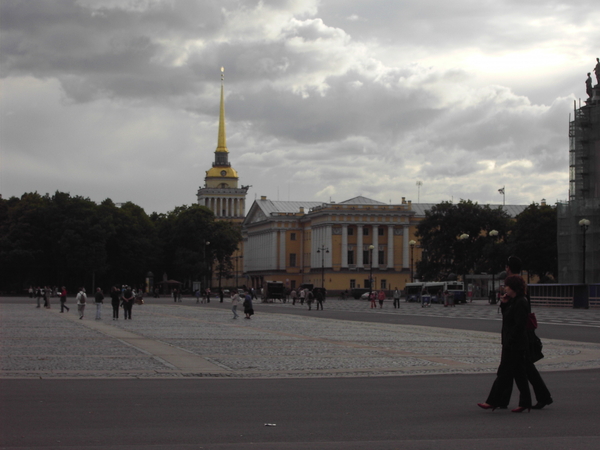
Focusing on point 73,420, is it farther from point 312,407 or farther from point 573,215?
point 573,215

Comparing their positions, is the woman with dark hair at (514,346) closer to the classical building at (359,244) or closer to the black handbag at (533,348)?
the black handbag at (533,348)

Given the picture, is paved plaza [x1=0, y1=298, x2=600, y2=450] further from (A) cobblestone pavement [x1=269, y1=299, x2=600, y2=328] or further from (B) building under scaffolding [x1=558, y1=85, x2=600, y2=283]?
(B) building under scaffolding [x1=558, y1=85, x2=600, y2=283]

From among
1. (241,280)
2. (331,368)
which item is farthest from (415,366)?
(241,280)

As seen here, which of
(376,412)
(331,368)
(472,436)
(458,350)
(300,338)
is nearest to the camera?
(472,436)

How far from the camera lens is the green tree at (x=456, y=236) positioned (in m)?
107

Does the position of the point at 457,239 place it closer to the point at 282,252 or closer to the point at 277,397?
the point at 282,252

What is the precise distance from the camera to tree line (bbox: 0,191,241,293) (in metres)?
104

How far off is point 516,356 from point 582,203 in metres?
65.8

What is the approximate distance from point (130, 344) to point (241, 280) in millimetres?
174545

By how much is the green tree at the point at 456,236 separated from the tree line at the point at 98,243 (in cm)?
3094

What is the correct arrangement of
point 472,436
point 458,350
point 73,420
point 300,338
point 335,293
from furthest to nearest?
1. point 335,293
2. point 300,338
3. point 458,350
4. point 73,420
5. point 472,436

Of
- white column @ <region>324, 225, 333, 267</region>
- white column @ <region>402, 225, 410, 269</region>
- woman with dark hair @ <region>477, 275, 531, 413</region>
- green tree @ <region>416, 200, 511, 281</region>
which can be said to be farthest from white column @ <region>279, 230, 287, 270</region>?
woman with dark hair @ <region>477, 275, 531, 413</region>

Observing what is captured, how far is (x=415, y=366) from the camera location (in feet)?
59.6

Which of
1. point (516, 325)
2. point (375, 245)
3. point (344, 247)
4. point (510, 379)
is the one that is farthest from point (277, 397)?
point (375, 245)
